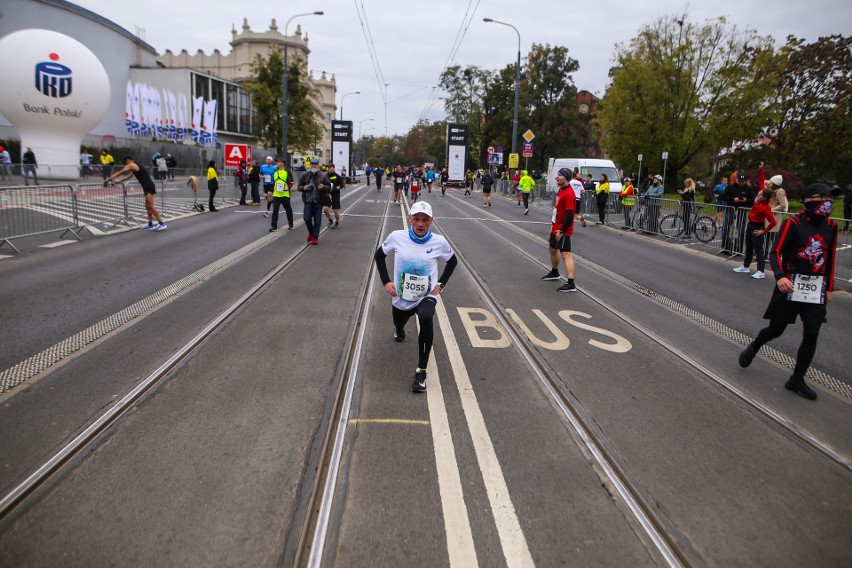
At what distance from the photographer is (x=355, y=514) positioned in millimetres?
3201

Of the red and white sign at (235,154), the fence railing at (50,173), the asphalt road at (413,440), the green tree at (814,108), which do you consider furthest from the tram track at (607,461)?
the green tree at (814,108)

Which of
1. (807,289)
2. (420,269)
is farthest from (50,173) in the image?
(807,289)

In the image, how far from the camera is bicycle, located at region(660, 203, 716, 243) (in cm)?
1596

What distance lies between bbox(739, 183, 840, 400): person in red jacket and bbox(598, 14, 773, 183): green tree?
35.9 meters

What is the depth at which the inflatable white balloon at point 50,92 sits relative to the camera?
30.2m

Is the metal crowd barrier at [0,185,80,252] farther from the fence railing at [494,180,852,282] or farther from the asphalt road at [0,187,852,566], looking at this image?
the fence railing at [494,180,852,282]

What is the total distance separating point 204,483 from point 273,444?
577 millimetres

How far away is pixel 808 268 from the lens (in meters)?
5.21

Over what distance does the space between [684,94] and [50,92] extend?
3670 cm

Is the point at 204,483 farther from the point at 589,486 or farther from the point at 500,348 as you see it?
the point at 500,348

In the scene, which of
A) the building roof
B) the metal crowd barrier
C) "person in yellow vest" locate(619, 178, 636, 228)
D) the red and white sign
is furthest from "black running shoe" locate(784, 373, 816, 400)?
the building roof

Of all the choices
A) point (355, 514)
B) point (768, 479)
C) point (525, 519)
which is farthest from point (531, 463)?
point (768, 479)

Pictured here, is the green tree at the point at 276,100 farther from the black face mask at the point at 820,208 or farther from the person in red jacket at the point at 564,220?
the black face mask at the point at 820,208

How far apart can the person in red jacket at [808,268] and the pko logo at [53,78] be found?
35.5 m
